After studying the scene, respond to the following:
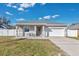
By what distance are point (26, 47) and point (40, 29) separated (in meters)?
1.32

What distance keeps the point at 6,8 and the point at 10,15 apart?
0.95ft

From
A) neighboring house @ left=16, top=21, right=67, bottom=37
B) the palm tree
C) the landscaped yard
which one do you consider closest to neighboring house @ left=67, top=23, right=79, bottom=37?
neighboring house @ left=16, top=21, right=67, bottom=37

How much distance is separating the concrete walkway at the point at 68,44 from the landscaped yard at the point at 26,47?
0.70ft

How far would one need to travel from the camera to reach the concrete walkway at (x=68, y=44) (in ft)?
24.7

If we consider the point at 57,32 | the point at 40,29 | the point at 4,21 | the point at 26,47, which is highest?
the point at 4,21

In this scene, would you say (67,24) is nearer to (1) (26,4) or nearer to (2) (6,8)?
(1) (26,4)

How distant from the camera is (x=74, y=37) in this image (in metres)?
8.49

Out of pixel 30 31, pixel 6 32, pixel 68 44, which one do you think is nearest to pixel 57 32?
pixel 68 44

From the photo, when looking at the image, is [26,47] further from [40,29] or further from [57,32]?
[57,32]

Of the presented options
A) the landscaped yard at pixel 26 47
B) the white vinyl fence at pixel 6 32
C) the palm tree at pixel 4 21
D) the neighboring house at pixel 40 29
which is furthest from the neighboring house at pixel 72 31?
the palm tree at pixel 4 21

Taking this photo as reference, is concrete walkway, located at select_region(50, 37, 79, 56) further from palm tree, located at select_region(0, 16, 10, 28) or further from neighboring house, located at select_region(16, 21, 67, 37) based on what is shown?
palm tree, located at select_region(0, 16, 10, 28)

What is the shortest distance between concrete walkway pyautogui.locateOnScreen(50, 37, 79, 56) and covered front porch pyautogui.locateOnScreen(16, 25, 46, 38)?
535 mm

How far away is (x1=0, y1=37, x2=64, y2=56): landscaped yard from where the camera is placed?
A: 24.4 feet

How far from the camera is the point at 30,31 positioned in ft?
28.9
